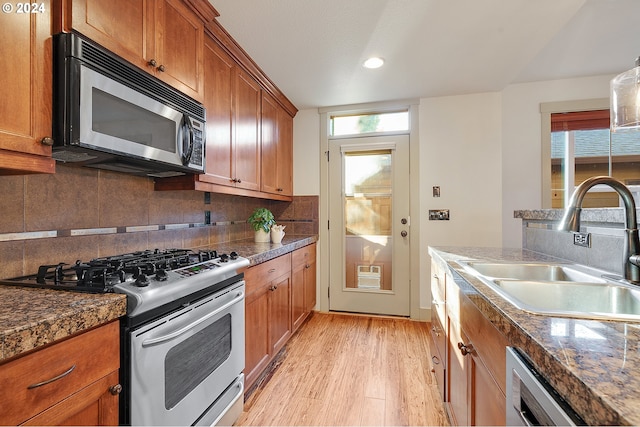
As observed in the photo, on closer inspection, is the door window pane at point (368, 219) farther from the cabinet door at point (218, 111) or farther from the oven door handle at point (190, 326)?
the oven door handle at point (190, 326)

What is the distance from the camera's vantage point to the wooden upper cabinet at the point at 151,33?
3.53 feet

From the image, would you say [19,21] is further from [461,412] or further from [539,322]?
[461,412]

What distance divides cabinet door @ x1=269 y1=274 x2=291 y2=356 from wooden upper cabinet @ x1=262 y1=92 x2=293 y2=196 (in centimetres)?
93

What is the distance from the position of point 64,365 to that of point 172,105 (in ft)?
3.91

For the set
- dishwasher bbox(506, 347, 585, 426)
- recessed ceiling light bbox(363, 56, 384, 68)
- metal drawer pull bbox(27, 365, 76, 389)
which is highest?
recessed ceiling light bbox(363, 56, 384, 68)

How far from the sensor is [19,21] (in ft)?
2.96

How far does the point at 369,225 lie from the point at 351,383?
1720 mm

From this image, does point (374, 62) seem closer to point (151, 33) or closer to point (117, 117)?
point (151, 33)

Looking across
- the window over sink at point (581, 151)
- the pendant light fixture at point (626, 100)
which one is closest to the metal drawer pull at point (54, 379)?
the pendant light fixture at point (626, 100)

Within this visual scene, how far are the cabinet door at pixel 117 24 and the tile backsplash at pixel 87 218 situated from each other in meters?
0.62

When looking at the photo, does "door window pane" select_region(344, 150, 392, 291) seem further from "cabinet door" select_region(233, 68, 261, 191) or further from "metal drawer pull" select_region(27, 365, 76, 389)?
"metal drawer pull" select_region(27, 365, 76, 389)

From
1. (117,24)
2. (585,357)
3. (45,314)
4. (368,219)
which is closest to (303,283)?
(368,219)

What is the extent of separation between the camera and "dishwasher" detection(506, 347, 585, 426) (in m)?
0.47

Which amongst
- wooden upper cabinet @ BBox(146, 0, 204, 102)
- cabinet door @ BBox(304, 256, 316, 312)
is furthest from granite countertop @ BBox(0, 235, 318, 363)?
cabinet door @ BBox(304, 256, 316, 312)
